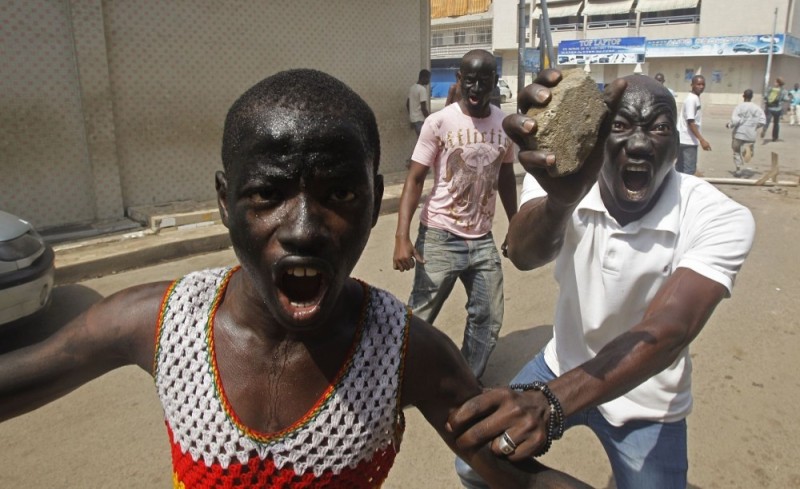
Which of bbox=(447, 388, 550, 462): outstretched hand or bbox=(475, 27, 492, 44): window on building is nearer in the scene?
bbox=(447, 388, 550, 462): outstretched hand

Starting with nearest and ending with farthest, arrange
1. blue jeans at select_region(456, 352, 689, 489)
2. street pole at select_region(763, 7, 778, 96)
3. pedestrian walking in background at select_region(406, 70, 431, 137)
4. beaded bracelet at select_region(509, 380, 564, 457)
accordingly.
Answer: beaded bracelet at select_region(509, 380, 564, 457)
blue jeans at select_region(456, 352, 689, 489)
pedestrian walking in background at select_region(406, 70, 431, 137)
street pole at select_region(763, 7, 778, 96)

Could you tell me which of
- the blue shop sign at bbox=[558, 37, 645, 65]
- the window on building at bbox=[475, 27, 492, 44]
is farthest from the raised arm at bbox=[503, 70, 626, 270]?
the window on building at bbox=[475, 27, 492, 44]

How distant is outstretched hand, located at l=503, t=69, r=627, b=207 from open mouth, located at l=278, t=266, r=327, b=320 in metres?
0.54

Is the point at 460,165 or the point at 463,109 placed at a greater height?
the point at 463,109

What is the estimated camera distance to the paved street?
310 centimetres

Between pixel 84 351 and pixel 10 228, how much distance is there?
370cm

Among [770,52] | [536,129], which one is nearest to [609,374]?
[536,129]

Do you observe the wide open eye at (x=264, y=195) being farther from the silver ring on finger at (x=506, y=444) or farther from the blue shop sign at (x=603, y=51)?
the blue shop sign at (x=603, y=51)

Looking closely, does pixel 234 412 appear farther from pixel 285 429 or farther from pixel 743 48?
pixel 743 48

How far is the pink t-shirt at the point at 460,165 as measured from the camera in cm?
365

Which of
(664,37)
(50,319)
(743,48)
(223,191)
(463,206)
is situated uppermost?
(664,37)

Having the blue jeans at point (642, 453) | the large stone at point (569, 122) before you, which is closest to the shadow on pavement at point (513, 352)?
the blue jeans at point (642, 453)

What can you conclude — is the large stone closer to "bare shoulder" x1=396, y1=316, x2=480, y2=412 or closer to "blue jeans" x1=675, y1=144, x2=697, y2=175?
"bare shoulder" x1=396, y1=316, x2=480, y2=412

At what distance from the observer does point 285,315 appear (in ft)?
3.80
